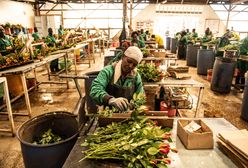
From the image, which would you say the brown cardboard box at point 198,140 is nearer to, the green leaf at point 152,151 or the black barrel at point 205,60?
the green leaf at point 152,151

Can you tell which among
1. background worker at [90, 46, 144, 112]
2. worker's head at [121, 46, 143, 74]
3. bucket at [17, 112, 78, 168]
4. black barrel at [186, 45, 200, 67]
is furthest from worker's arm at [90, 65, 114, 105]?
black barrel at [186, 45, 200, 67]

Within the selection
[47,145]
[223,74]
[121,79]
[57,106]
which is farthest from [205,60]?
[47,145]

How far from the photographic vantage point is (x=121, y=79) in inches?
83.0

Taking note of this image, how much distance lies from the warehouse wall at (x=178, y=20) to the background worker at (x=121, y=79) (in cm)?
1476

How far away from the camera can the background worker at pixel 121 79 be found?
1.96m

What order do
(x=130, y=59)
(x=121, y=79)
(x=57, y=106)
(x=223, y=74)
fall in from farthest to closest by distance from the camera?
1. (x=223, y=74)
2. (x=57, y=106)
3. (x=121, y=79)
4. (x=130, y=59)

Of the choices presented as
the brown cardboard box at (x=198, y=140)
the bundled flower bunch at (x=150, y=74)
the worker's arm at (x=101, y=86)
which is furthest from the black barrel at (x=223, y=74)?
the brown cardboard box at (x=198, y=140)

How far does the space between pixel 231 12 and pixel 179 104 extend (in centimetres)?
1575

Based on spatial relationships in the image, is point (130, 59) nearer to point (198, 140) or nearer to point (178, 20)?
point (198, 140)

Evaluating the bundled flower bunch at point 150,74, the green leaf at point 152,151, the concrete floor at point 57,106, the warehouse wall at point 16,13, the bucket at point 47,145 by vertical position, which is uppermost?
the warehouse wall at point 16,13

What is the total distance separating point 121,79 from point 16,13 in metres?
12.9

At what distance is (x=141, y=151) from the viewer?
111 cm

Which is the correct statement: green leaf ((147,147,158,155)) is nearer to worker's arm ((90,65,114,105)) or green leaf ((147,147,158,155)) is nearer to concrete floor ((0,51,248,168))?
worker's arm ((90,65,114,105))

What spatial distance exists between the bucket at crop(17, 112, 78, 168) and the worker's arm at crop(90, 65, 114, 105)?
0.31 meters
